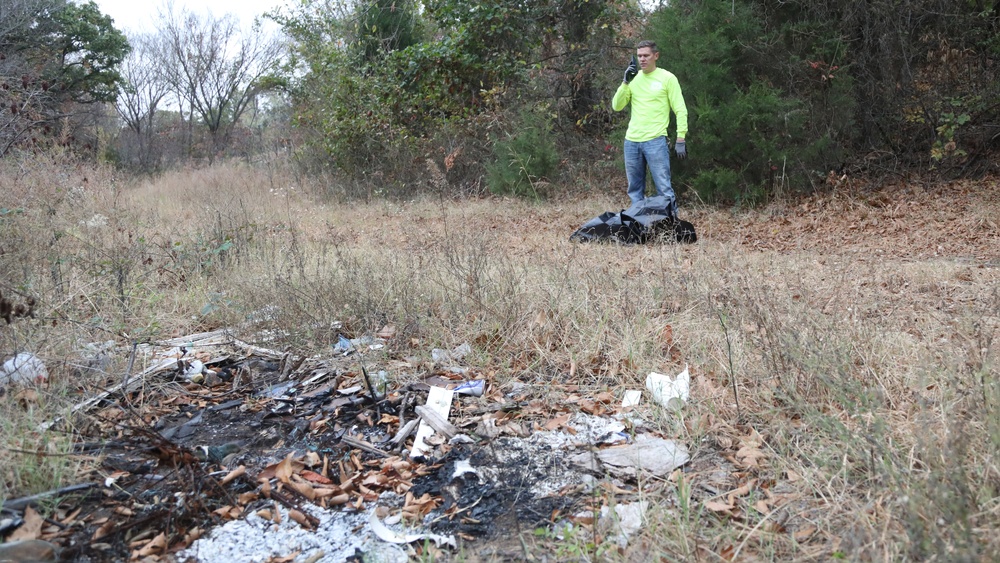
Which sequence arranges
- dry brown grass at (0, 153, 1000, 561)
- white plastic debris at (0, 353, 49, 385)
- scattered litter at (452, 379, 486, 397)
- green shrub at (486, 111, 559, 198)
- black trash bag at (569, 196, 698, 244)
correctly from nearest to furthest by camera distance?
dry brown grass at (0, 153, 1000, 561), white plastic debris at (0, 353, 49, 385), scattered litter at (452, 379, 486, 397), black trash bag at (569, 196, 698, 244), green shrub at (486, 111, 559, 198)

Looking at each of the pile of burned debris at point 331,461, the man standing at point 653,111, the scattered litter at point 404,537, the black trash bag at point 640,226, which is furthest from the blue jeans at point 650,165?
the scattered litter at point 404,537

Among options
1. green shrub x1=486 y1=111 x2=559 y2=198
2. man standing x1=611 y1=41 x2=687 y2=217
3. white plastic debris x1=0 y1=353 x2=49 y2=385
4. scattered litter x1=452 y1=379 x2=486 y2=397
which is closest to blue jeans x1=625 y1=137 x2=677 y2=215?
man standing x1=611 y1=41 x2=687 y2=217

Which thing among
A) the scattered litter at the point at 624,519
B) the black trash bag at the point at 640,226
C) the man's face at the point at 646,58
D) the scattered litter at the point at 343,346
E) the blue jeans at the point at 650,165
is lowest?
the scattered litter at the point at 624,519

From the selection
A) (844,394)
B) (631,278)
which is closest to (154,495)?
(844,394)

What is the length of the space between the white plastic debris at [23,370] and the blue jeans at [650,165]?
18.5 feet

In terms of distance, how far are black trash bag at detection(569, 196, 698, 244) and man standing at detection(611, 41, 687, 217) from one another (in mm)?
155

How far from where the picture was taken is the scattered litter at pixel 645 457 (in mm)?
2545

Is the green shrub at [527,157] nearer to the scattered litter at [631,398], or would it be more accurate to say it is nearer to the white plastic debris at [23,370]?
the scattered litter at [631,398]

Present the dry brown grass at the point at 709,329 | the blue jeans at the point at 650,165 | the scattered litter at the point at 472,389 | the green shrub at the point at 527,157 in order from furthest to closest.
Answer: the green shrub at the point at 527,157
the blue jeans at the point at 650,165
the scattered litter at the point at 472,389
the dry brown grass at the point at 709,329

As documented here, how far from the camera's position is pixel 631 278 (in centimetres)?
477

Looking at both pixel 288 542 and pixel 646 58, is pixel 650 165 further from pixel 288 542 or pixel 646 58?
pixel 288 542

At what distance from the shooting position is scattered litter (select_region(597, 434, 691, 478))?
254 centimetres

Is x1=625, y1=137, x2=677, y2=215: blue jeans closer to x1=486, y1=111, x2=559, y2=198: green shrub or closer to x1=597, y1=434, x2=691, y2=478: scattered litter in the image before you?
x1=486, y1=111, x2=559, y2=198: green shrub

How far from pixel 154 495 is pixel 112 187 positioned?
25.4ft
